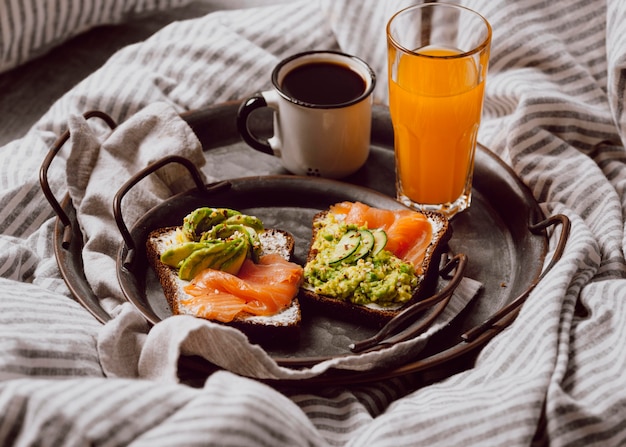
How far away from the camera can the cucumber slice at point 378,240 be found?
1.53 metres

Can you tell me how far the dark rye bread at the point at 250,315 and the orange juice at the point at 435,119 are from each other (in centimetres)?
33

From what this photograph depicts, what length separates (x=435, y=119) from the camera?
5.51ft

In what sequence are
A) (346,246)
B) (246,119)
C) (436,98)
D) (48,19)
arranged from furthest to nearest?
(48,19) < (246,119) < (436,98) < (346,246)

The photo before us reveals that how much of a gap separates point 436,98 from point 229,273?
0.53 metres

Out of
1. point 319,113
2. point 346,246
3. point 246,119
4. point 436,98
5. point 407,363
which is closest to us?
point 407,363

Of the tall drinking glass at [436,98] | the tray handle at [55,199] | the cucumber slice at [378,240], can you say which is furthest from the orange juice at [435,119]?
the tray handle at [55,199]

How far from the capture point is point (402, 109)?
5.61 feet

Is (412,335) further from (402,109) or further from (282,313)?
(402,109)

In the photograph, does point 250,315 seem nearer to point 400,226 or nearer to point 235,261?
point 235,261

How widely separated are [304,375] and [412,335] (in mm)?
207

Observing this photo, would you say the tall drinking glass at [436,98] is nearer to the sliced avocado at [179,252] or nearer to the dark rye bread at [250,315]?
the dark rye bread at [250,315]

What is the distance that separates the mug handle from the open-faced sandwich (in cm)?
30

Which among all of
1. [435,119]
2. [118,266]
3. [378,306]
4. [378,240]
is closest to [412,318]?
[378,306]

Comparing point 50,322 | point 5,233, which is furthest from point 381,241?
point 5,233
